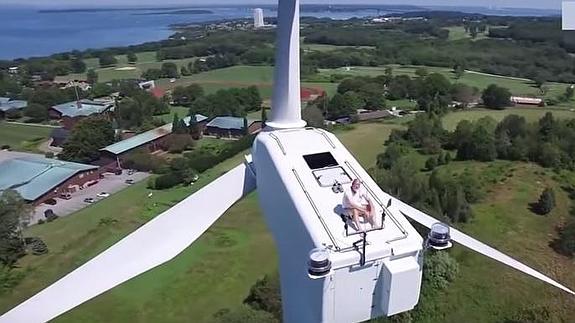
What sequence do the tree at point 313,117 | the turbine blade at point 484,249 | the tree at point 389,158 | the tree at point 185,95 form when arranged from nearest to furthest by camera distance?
the turbine blade at point 484,249 → the tree at point 389,158 → the tree at point 313,117 → the tree at point 185,95

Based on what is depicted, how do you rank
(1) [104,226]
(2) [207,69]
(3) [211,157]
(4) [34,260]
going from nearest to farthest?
(4) [34,260]
(1) [104,226]
(3) [211,157]
(2) [207,69]

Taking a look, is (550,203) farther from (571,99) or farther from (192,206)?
(571,99)

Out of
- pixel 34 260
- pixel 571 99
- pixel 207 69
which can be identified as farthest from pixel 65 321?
pixel 207 69

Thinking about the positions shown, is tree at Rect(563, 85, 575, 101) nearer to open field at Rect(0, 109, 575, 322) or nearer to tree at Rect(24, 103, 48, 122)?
open field at Rect(0, 109, 575, 322)

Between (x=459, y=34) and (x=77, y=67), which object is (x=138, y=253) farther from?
(x=459, y=34)

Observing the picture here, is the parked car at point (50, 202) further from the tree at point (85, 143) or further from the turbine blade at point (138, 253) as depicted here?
the turbine blade at point (138, 253)

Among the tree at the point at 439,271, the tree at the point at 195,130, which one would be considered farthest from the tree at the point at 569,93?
the tree at the point at 439,271

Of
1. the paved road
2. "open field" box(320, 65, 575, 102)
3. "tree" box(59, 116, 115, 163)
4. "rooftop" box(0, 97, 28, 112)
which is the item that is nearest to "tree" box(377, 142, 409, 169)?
"tree" box(59, 116, 115, 163)
